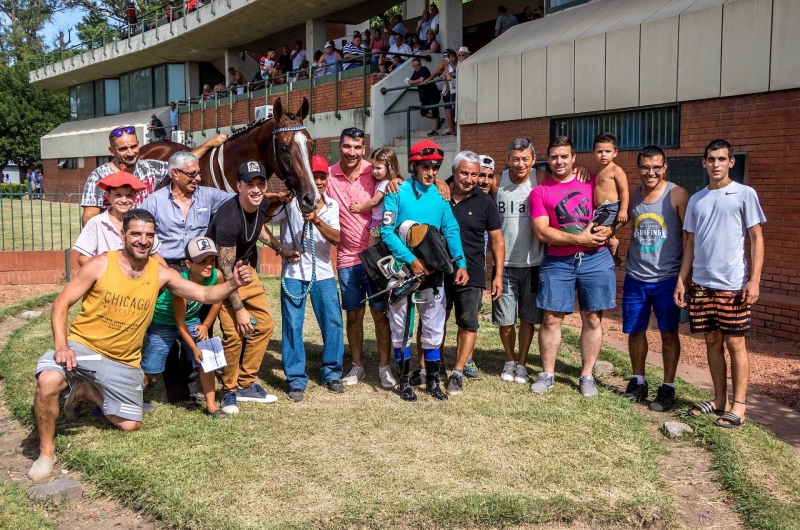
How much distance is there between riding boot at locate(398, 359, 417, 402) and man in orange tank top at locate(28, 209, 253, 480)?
5.65 ft

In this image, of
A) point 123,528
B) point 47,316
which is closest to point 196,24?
point 47,316

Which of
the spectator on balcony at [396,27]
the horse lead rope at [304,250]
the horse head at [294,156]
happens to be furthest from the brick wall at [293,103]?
the horse lead rope at [304,250]

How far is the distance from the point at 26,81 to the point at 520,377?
47.8m

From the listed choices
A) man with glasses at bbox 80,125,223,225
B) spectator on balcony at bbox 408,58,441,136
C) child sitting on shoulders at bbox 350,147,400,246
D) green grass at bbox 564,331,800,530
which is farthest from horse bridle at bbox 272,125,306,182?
spectator on balcony at bbox 408,58,441,136

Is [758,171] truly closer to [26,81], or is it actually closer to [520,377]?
[520,377]

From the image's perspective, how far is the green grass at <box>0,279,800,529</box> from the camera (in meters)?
4.16

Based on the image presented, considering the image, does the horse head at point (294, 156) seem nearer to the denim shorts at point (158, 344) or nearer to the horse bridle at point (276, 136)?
the horse bridle at point (276, 136)

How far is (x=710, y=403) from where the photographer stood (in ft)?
19.0

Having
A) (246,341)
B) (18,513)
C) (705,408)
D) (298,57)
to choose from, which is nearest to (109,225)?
(246,341)

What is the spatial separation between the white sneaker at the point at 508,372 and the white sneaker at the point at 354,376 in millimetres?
1255

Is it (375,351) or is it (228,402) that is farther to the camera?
(375,351)

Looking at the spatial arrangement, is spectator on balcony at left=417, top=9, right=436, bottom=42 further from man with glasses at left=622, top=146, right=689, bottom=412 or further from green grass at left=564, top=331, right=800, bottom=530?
green grass at left=564, top=331, right=800, bottom=530

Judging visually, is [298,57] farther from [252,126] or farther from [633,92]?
[252,126]

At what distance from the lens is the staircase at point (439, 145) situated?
47.8ft
